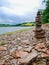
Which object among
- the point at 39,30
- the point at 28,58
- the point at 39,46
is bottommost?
the point at 28,58

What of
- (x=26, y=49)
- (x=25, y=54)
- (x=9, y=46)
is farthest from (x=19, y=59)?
(x=9, y=46)

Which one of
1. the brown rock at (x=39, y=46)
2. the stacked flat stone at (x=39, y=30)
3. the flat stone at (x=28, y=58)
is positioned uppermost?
the stacked flat stone at (x=39, y=30)

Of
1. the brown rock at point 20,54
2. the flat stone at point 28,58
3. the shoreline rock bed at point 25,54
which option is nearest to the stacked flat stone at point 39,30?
the shoreline rock bed at point 25,54

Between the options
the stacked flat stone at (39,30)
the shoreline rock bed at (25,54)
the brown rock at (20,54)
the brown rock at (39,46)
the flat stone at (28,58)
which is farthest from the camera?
the stacked flat stone at (39,30)

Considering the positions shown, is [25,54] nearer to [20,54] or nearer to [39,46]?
[20,54]

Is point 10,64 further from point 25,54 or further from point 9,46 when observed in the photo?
point 9,46

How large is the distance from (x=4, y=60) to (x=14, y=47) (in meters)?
2.30

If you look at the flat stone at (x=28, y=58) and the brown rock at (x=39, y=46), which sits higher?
the brown rock at (x=39, y=46)

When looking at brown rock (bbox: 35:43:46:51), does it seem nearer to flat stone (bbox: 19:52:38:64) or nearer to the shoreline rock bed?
the shoreline rock bed

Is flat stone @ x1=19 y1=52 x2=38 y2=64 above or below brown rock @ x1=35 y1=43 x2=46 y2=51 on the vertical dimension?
below

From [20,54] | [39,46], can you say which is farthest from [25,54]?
[39,46]

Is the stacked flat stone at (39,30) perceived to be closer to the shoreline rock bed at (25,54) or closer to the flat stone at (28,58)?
the shoreline rock bed at (25,54)

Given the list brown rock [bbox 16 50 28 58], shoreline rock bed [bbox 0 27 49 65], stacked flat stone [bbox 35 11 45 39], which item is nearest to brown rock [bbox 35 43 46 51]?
shoreline rock bed [bbox 0 27 49 65]

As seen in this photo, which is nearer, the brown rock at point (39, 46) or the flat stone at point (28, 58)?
the flat stone at point (28, 58)
